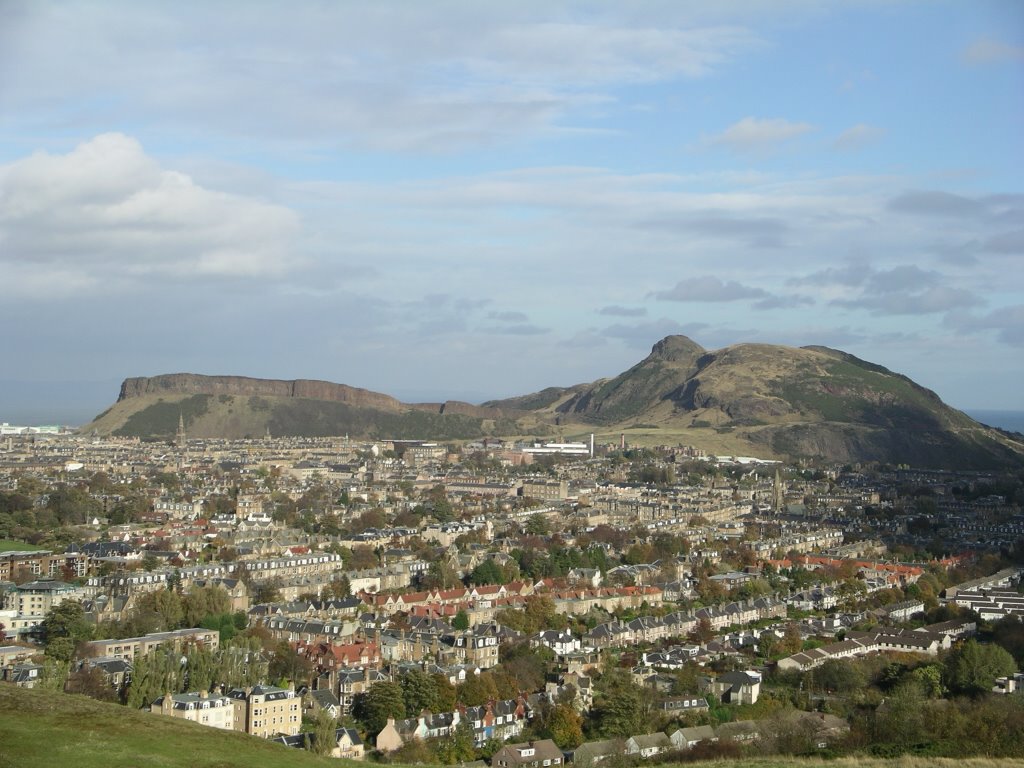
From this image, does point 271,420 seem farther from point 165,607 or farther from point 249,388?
point 165,607

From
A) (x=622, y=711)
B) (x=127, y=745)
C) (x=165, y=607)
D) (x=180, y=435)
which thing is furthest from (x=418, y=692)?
(x=180, y=435)

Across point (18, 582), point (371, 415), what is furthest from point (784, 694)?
point (371, 415)

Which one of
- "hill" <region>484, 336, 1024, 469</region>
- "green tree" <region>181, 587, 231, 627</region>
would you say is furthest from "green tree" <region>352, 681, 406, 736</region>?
"hill" <region>484, 336, 1024, 469</region>

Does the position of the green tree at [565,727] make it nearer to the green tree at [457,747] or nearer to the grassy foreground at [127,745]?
the green tree at [457,747]

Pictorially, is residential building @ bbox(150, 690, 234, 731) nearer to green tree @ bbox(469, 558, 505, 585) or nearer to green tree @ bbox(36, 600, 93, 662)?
green tree @ bbox(36, 600, 93, 662)

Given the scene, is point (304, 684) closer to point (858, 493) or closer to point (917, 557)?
point (917, 557)

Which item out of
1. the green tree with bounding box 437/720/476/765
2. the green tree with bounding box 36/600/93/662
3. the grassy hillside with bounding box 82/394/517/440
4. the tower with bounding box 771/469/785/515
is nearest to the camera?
the green tree with bounding box 437/720/476/765
